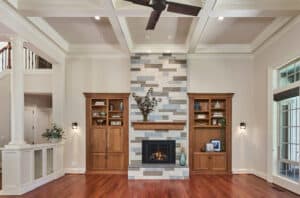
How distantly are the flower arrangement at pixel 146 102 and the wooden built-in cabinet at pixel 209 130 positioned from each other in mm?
1104

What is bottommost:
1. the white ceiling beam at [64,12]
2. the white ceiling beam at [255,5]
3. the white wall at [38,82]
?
the white wall at [38,82]

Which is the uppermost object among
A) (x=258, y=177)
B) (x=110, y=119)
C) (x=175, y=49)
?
(x=175, y=49)

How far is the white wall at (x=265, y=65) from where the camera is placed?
641cm

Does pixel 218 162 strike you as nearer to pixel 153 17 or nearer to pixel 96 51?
pixel 96 51

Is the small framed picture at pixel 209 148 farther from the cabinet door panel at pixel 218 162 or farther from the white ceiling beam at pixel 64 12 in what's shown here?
the white ceiling beam at pixel 64 12

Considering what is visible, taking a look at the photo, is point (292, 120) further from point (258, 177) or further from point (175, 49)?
point (175, 49)

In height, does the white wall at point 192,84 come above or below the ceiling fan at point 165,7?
below

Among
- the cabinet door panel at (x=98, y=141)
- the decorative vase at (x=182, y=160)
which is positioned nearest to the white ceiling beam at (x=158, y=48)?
the cabinet door panel at (x=98, y=141)

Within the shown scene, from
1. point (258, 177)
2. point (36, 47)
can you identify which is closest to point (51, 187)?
point (36, 47)

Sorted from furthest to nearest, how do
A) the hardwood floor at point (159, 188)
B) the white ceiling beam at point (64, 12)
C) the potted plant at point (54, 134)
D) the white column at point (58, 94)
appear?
the white column at point (58, 94)
the potted plant at point (54, 134)
the hardwood floor at point (159, 188)
the white ceiling beam at point (64, 12)

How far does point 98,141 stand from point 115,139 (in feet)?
1.67

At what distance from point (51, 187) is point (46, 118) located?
4895mm

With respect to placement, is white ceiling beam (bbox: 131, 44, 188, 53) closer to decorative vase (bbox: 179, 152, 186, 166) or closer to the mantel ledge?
the mantel ledge

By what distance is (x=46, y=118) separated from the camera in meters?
11.3
